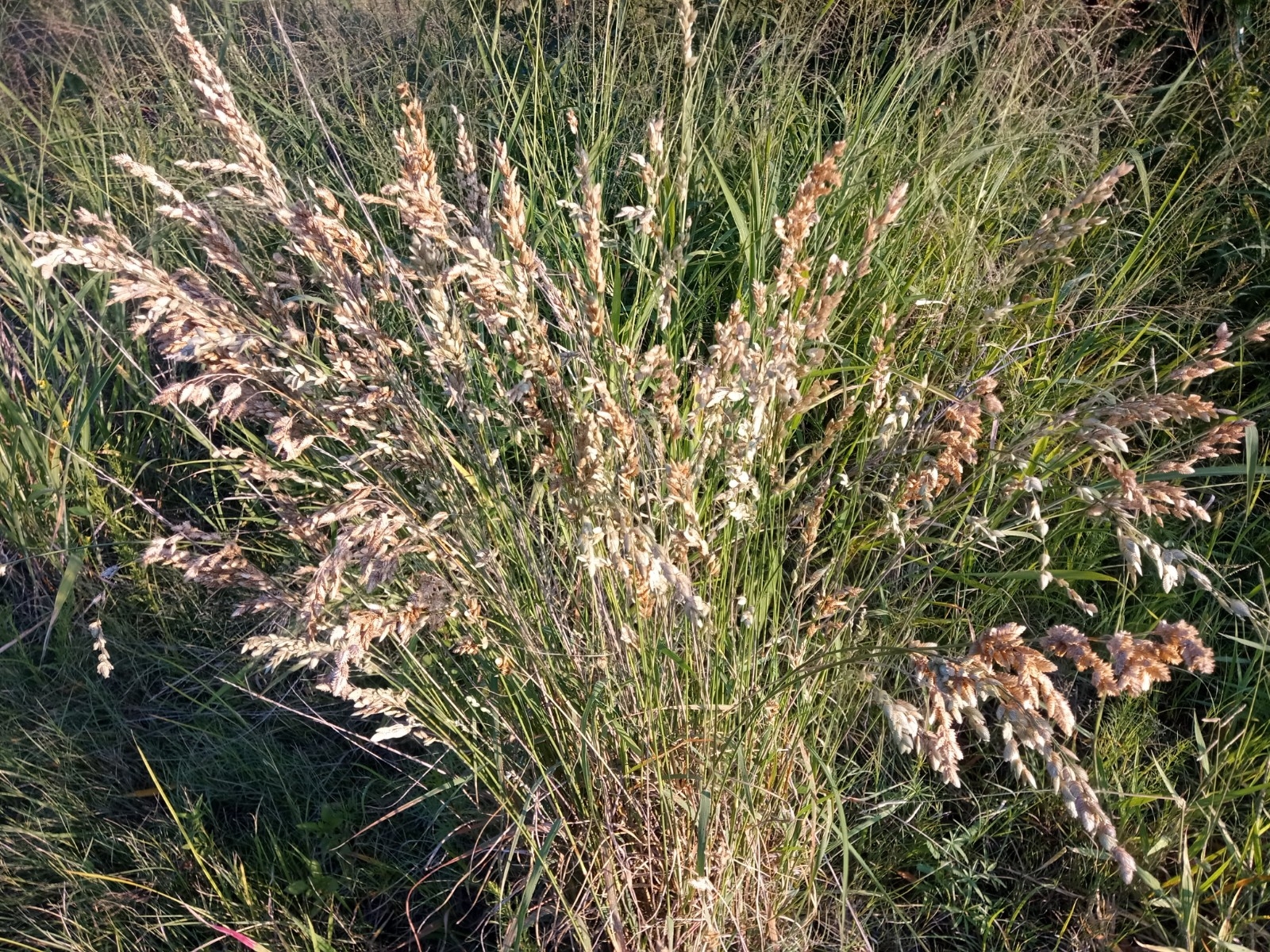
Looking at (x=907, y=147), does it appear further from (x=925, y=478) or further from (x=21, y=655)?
(x=21, y=655)

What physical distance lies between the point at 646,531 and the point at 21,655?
1.86 meters

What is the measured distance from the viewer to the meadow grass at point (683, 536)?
4.80 ft

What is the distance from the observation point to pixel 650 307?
222 centimetres

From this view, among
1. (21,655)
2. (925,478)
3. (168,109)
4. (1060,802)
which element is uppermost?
(168,109)

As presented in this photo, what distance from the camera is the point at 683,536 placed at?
1419 millimetres

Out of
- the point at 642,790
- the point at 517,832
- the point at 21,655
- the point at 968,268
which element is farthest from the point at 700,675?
the point at 21,655

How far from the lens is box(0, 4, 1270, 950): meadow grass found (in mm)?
1463

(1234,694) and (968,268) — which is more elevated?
(968,268)

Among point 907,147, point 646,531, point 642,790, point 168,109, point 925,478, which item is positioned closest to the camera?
point 646,531

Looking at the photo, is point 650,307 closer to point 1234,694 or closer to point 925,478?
point 925,478

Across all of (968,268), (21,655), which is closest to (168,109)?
(21,655)

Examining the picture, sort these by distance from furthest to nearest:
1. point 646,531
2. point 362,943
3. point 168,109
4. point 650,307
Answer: point 168,109 → point 650,307 → point 362,943 → point 646,531

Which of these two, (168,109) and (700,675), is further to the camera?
(168,109)

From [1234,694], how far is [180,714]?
230 centimetres
